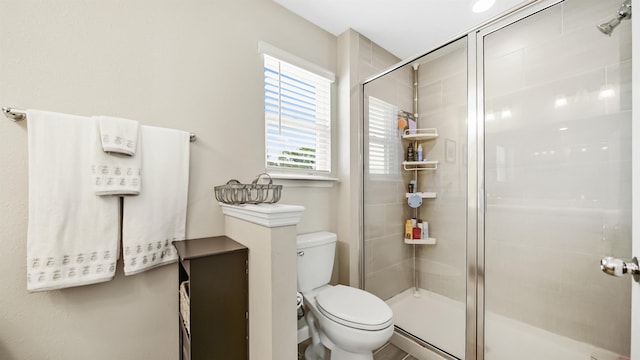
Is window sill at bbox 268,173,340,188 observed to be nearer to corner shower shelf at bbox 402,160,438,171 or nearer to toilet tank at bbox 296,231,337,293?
toilet tank at bbox 296,231,337,293

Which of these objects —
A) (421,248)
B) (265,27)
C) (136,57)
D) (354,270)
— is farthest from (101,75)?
(421,248)

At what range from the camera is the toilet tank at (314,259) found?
151 centimetres

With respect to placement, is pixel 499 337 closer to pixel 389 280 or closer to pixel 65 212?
pixel 389 280

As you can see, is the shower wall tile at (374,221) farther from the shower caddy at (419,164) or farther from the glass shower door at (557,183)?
the glass shower door at (557,183)

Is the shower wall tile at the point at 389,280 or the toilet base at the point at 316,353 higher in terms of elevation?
the shower wall tile at the point at 389,280

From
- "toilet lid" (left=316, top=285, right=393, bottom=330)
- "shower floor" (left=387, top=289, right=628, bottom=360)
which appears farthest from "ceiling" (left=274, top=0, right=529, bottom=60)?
"shower floor" (left=387, top=289, right=628, bottom=360)

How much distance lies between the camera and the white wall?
0.93m

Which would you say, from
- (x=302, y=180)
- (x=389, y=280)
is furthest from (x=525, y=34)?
(x=389, y=280)

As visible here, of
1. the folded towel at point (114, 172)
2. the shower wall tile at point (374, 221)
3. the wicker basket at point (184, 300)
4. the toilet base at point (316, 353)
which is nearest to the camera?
the folded towel at point (114, 172)

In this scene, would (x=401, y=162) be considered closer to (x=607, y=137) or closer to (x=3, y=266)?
(x=607, y=137)

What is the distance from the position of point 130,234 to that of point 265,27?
1443 mm

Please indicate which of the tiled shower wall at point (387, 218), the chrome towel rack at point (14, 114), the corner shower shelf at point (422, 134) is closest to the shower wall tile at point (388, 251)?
the tiled shower wall at point (387, 218)

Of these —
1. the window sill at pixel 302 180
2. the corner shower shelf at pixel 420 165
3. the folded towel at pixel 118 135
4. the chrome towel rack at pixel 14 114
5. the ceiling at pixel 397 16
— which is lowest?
the window sill at pixel 302 180

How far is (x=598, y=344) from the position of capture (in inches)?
53.1
